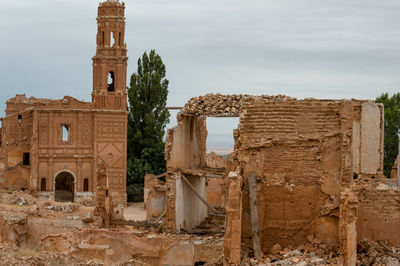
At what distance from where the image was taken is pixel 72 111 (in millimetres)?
38281

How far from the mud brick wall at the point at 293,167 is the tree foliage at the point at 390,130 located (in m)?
18.5

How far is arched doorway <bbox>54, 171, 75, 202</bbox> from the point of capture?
3997 centimetres

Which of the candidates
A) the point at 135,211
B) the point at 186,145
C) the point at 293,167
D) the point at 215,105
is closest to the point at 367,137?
the point at 293,167

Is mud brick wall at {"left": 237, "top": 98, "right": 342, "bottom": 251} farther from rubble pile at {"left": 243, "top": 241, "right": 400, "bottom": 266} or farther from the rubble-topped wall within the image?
the rubble-topped wall

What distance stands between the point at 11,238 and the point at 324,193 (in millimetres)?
11976

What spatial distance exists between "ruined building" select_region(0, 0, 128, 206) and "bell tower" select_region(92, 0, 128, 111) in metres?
0.49

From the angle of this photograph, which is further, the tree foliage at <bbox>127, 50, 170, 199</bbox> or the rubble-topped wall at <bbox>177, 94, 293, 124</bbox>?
the tree foliage at <bbox>127, 50, 170, 199</bbox>

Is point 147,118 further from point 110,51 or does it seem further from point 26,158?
point 26,158

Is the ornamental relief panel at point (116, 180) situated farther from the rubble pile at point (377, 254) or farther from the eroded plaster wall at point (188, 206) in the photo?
the rubble pile at point (377, 254)

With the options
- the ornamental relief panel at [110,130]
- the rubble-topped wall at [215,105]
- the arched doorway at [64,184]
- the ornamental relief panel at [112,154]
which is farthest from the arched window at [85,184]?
the rubble-topped wall at [215,105]

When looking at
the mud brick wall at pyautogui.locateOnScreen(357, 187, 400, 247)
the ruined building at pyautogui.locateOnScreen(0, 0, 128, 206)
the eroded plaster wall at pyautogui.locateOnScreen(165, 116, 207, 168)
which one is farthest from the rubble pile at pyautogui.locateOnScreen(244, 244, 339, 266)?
the ruined building at pyautogui.locateOnScreen(0, 0, 128, 206)

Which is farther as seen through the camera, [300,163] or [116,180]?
[116,180]

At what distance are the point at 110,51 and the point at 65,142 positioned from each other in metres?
5.79

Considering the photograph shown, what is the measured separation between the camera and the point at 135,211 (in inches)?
1410
